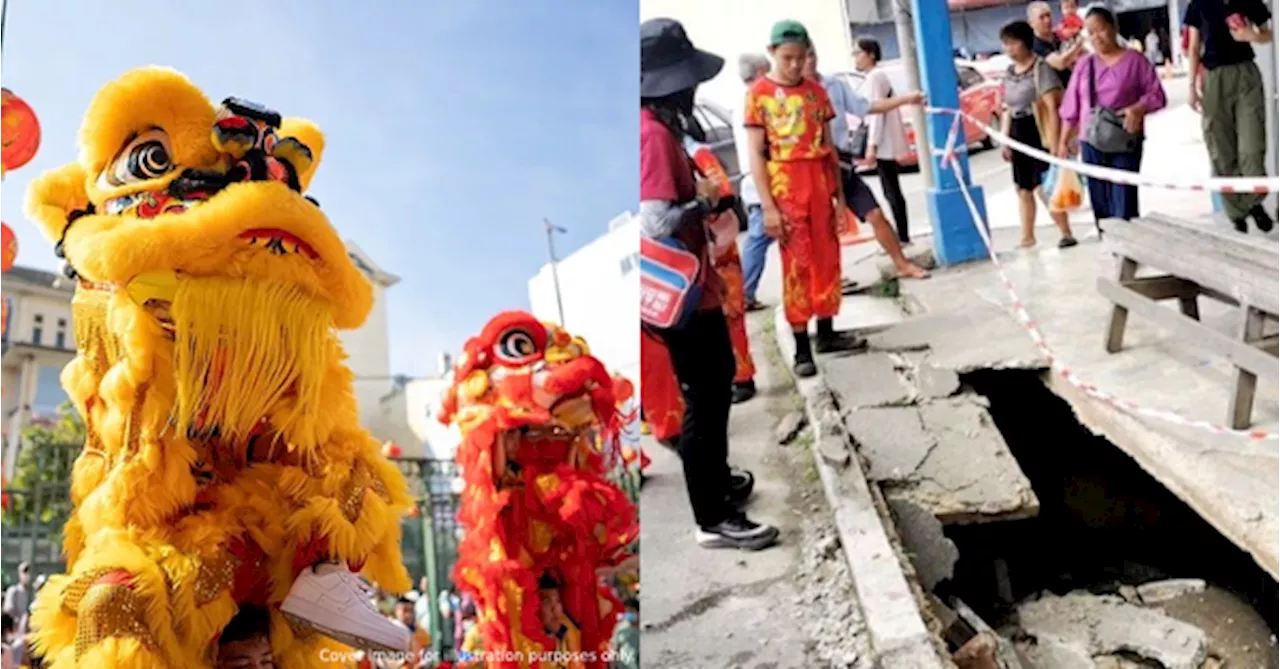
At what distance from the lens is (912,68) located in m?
3.35

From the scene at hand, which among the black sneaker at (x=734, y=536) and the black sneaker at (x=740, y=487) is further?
the black sneaker at (x=740, y=487)

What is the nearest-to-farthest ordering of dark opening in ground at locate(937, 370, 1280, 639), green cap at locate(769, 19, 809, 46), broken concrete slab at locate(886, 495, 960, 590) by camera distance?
broken concrete slab at locate(886, 495, 960, 590)
green cap at locate(769, 19, 809, 46)
dark opening in ground at locate(937, 370, 1280, 639)

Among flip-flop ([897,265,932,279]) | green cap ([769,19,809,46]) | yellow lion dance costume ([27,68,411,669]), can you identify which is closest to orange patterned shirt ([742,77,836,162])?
green cap ([769,19,809,46])

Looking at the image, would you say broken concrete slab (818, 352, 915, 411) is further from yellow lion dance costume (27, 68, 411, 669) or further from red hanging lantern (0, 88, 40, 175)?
red hanging lantern (0, 88, 40, 175)

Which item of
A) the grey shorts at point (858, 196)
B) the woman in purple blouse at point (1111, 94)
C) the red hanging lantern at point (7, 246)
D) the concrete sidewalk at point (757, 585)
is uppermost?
the woman in purple blouse at point (1111, 94)

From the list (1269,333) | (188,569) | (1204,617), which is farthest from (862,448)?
(188,569)

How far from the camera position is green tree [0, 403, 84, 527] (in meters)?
1.65

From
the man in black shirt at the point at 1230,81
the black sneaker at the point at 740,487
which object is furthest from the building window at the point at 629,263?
the man in black shirt at the point at 1230,81

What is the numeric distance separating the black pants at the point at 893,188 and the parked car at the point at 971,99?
61mm

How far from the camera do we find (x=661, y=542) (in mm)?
2404

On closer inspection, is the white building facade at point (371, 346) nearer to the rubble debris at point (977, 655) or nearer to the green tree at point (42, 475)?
the green tree at point (42, 475)

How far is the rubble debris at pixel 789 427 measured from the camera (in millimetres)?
2902

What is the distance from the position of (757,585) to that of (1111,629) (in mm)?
931

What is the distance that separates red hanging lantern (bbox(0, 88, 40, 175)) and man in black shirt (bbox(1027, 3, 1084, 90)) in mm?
2951
